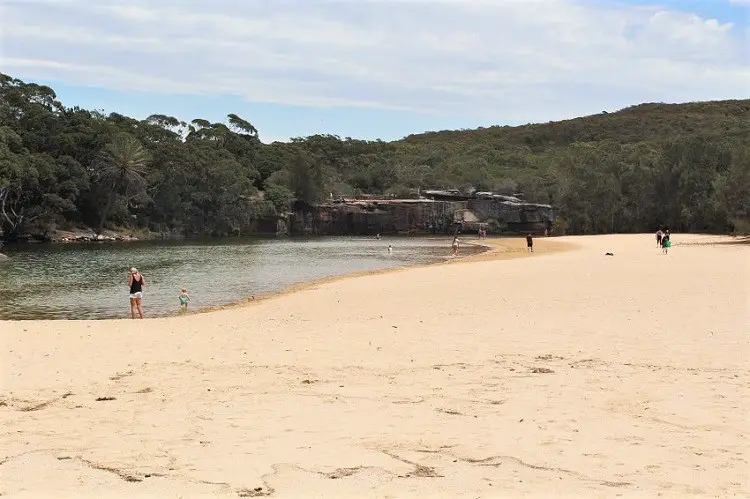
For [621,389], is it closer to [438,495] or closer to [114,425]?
[438,495]

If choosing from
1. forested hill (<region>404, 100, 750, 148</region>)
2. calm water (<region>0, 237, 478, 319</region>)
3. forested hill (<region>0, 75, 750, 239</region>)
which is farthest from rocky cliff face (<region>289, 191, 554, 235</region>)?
forested hill (<region>404, 100, 750, 148</region>)

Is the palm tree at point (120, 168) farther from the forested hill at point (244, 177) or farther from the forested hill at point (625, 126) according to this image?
the forested hill at point (625, 126)

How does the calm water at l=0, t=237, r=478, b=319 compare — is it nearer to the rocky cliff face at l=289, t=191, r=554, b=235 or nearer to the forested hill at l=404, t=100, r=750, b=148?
the rocky cliff face at l=289, t=191, r=554, b=235

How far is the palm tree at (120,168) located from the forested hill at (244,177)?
0.13 metres

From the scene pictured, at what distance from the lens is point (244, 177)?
308ft

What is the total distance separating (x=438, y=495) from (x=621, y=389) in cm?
396

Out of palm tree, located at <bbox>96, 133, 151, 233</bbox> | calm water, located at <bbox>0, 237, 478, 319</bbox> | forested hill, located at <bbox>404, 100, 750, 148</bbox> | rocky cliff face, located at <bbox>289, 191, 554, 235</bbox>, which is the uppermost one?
forested hill, located at <bbox>404, 100, 750, 148</bbox>

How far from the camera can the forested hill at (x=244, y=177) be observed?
224 feet

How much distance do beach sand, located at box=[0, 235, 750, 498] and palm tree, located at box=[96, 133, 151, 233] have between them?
63.2 meters

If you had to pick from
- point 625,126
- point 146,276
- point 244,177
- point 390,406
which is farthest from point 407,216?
point 390,406

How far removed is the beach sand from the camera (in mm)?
5348

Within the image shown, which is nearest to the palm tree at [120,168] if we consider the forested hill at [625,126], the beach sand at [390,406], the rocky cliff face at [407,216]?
the rocky cliff face at [407,216]

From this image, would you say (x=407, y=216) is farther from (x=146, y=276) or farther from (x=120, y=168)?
(x=146, y=276)

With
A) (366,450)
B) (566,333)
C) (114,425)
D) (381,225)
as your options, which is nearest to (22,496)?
(114,425)
